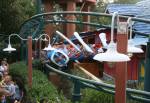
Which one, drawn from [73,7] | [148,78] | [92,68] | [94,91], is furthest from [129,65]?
[148,78]

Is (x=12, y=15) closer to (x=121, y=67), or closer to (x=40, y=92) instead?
(x=40, y=92)

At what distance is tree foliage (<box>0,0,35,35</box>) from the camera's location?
27.5m

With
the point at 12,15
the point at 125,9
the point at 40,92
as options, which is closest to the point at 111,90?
the point at 40,92

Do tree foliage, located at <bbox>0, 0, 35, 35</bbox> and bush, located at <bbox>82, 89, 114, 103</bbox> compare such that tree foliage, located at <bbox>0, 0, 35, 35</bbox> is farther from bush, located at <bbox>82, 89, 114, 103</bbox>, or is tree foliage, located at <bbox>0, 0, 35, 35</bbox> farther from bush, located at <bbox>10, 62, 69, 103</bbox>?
bush, located at <bbox>82, 89, 114, 103</bbox>

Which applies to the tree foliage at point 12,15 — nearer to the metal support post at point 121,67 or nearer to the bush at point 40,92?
the bush at point 40,92

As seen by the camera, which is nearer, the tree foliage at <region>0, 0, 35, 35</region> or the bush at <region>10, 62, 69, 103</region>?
the bush at <region>10, 62, 69, 103</region>

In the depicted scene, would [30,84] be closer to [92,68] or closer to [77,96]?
[77,96]

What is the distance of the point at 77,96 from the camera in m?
11.2

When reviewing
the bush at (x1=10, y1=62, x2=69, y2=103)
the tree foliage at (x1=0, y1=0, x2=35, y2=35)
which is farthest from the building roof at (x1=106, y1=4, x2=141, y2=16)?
the tree foliage at (x1=0, y1=0, x2=35, y2=35)

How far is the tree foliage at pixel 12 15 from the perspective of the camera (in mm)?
27516

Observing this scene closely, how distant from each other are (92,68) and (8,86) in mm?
9250

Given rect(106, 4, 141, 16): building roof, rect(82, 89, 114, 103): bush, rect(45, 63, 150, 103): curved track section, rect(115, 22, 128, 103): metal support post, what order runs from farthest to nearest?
rect(106, 4, 141, 16): building roof
rect(82, 89, 114, 103): bush
rect(45, 63, 150, 103): curved track section
rect(115, 22, 128, 103): metal support post

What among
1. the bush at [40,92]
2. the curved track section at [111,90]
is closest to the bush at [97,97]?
the curved track section at [111,90]

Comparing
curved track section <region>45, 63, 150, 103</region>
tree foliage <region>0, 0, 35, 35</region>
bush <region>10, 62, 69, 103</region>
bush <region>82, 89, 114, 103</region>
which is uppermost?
tree foliage <region>0, 0, 35, 35</region>
